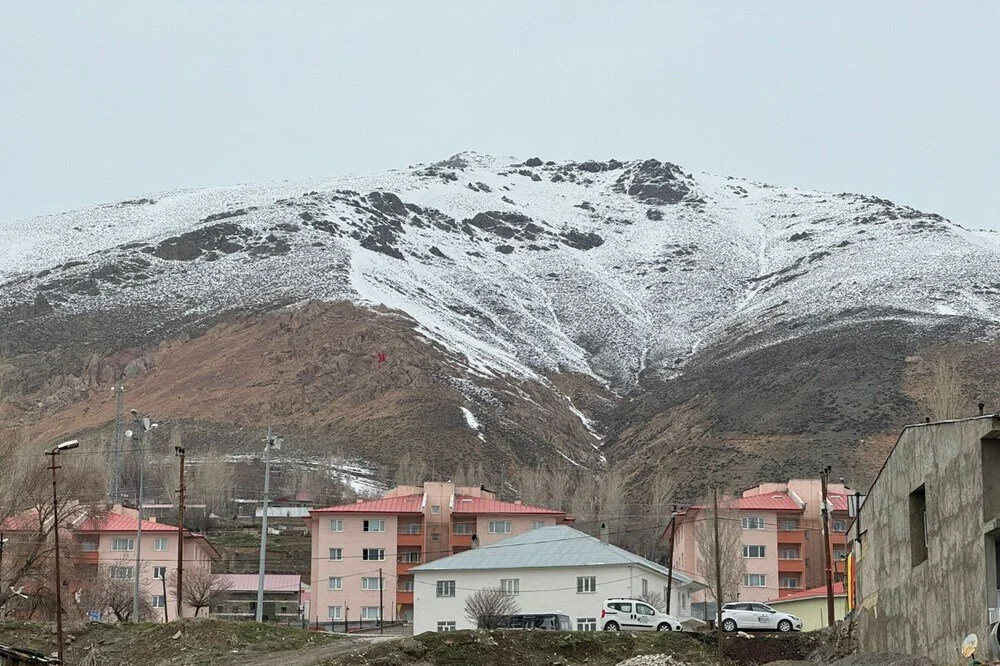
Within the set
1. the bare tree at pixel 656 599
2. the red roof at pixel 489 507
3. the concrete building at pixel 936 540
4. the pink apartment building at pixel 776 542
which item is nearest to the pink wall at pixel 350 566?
the red roof at pixel 489 507

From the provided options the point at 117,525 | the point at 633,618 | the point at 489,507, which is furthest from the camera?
the point at 489,507

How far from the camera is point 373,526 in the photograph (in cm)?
9694

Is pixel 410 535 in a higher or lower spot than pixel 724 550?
higher

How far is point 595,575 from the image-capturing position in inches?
2761

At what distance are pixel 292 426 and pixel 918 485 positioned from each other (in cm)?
14200

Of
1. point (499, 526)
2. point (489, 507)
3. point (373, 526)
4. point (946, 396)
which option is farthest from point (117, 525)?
point (946, 396)

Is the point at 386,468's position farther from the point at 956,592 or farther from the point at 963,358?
the point at 956,592

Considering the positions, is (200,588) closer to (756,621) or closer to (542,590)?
(542,590)

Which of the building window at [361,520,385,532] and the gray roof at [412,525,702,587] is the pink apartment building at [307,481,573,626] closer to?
the building window at [361,520,385,532]

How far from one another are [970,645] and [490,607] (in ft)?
131

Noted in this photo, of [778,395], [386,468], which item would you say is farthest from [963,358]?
[386,468]

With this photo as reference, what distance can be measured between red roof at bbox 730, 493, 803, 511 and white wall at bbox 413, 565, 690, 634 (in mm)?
22281

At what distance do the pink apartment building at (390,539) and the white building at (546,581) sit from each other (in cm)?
1877

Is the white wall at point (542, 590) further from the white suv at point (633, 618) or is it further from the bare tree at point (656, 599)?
the white suv at point (633, 618)
